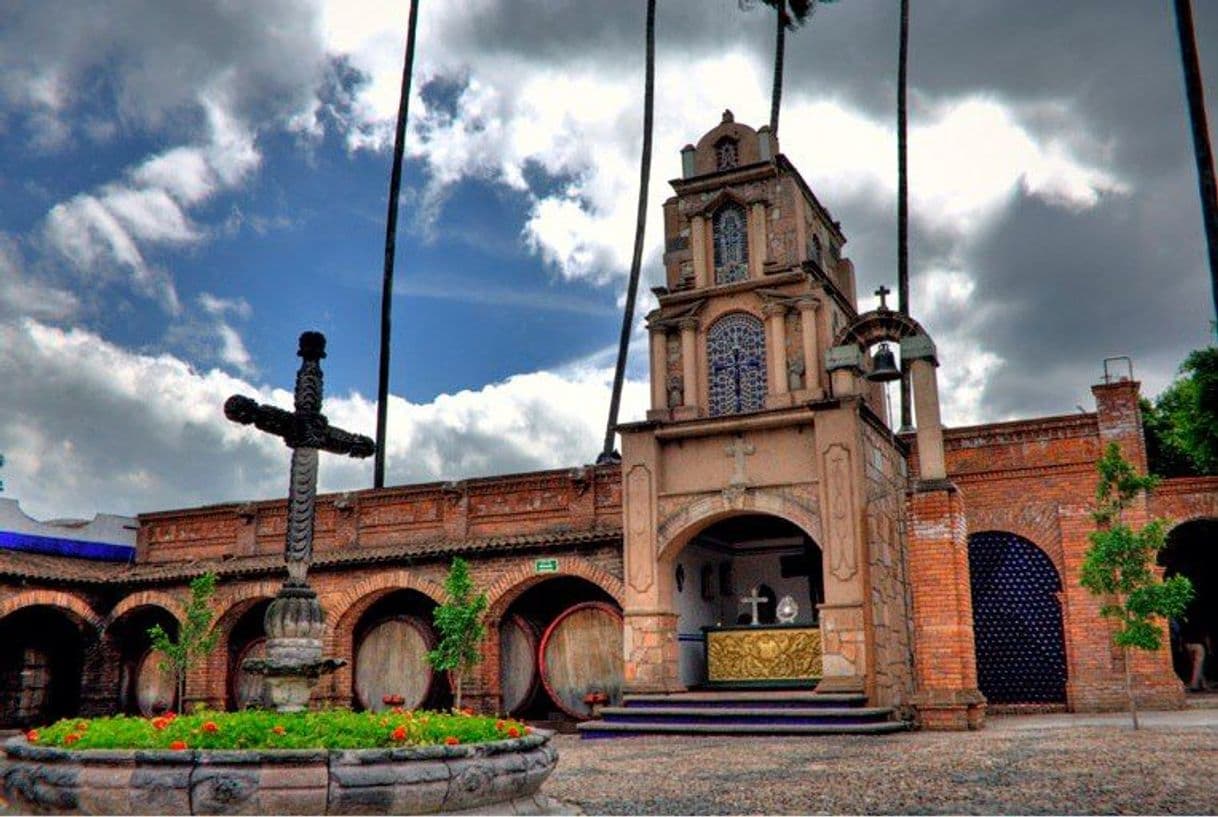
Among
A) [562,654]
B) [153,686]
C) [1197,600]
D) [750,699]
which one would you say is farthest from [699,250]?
[1197,600]

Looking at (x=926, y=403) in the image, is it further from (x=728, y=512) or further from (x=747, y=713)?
(x=747, y=713)

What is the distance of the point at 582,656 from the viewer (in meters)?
17.5

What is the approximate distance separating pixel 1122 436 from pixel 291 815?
14.7 metres

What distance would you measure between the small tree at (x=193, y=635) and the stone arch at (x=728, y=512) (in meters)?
8.95

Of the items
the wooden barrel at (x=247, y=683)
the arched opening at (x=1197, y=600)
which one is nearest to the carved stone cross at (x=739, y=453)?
the wooden barrel at (x=247, y=683)

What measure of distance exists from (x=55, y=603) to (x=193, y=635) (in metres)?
3.03

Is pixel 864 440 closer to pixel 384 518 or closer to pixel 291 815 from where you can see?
pixel 384 518

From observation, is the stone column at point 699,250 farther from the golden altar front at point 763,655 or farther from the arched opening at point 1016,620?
the arched opening at point 1016,620

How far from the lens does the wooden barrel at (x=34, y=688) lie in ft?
65.2

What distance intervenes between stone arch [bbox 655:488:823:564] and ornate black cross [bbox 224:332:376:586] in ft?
20.8

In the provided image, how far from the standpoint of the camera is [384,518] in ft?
64.3

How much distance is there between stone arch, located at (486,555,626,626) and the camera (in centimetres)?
1680

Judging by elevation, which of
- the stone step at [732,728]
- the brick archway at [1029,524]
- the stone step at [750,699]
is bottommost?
the stone step at [732,728]

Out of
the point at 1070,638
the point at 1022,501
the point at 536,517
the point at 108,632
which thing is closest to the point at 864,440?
the point at 1022,501
